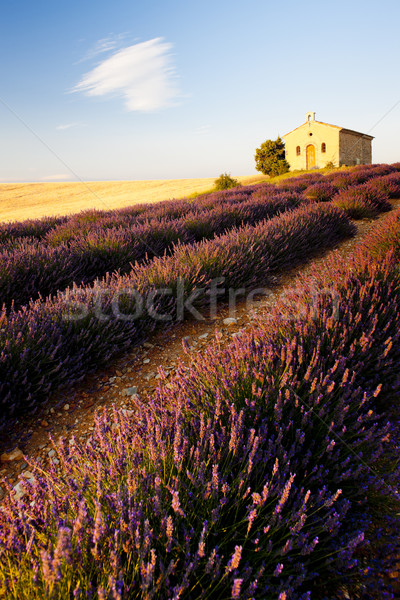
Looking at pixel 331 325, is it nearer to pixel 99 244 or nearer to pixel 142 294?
pixel 142 294

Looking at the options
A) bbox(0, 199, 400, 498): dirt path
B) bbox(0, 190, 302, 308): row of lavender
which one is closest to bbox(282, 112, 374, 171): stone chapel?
bbox(0, 190, 302, 308): row of lavender

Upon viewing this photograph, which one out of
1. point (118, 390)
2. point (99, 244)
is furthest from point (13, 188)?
point (118, 390)

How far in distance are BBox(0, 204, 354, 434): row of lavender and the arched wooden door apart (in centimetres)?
3207

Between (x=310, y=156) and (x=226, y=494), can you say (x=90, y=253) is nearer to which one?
(x=226, y=494)

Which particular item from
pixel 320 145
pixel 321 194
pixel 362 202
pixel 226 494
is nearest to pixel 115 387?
pixel 226 494

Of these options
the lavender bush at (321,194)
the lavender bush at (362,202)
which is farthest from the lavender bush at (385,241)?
the lavender bush at (321,194)

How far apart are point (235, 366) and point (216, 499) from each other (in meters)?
0.74

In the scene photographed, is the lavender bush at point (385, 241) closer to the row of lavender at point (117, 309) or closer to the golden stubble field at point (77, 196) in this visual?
the row of lavender at point (117, 309)

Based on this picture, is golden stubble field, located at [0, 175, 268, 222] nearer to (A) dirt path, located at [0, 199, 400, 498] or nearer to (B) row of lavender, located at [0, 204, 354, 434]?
(B) row of lavender, located at [0, 204, 354, 434]

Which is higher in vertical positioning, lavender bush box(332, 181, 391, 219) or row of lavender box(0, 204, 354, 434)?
lavender bush box(332, 181, 391, 219)

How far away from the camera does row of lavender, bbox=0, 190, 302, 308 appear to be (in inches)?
143

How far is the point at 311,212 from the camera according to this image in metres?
5.45

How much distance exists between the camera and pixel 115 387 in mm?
2471

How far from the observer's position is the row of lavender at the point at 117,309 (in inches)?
86.7
